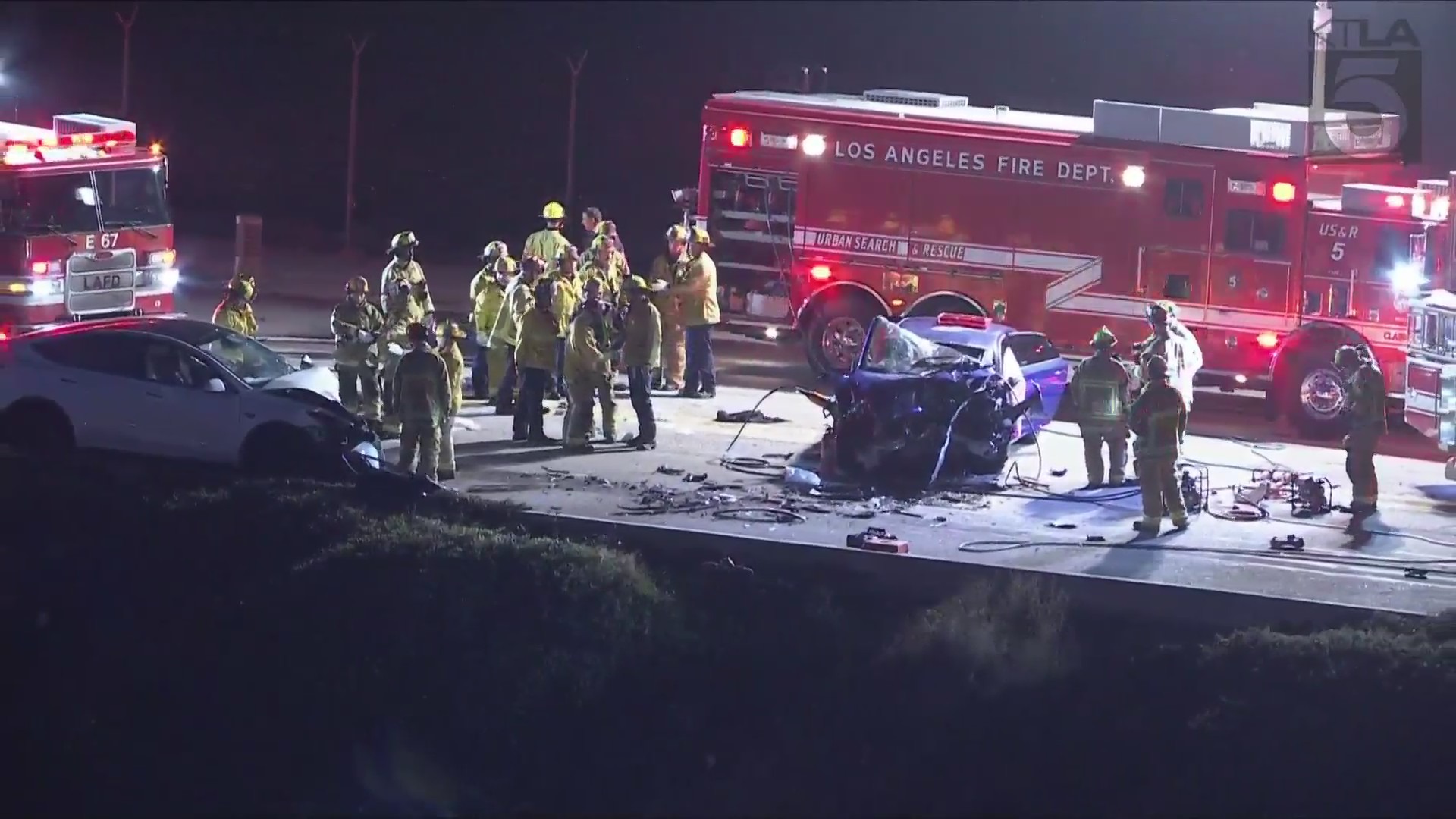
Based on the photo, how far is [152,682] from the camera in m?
13.1

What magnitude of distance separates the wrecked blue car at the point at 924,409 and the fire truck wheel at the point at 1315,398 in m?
3.20

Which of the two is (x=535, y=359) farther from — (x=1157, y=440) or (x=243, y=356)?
(x=1157, y=440)

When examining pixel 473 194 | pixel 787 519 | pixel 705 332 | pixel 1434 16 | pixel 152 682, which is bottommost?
pixel 152 682

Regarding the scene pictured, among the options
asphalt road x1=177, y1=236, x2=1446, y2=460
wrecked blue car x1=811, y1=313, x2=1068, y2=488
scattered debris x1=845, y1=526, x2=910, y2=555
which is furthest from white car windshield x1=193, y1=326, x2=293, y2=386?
asphalt road x1=177, y1=236, x2=1446, y2=460

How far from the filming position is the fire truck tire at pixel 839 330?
19.5 metres

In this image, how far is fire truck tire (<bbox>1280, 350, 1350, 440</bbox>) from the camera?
17.9m

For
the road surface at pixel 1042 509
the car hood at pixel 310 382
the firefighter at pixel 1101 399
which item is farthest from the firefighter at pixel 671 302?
the firefighter at pixel 1101 399

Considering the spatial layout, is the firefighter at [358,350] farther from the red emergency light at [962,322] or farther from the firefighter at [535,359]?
the red emergency light at [962,322]

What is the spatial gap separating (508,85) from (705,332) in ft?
46.7

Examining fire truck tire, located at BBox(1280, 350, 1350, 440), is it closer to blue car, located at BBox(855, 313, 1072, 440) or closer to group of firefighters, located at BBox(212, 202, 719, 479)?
blue car, located at BBox(855, 313, 1072, 440)

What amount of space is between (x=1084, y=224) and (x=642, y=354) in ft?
15.1

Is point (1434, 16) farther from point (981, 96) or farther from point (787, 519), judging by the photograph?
point (787, 519)

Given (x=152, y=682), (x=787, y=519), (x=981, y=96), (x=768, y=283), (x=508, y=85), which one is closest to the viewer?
(x=152, y=682)

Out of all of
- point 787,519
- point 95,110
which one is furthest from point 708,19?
point 787,519
